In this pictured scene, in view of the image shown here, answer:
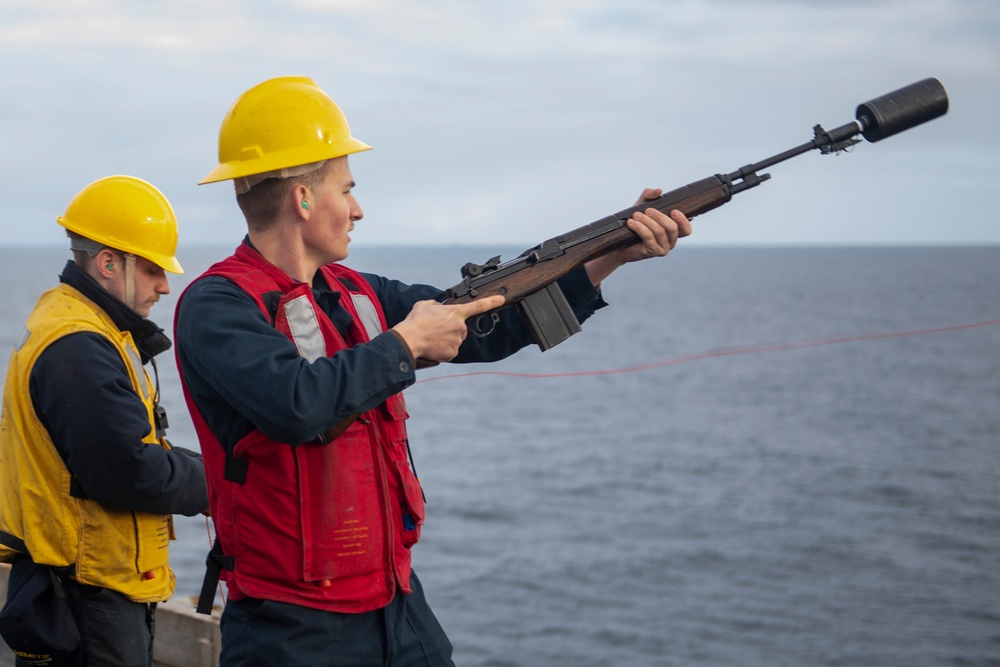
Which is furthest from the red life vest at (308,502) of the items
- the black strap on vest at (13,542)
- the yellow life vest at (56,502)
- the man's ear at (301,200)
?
the black strap on vest at (13,542)

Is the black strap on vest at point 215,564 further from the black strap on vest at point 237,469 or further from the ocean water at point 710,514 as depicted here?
the ocean water at point 710,514

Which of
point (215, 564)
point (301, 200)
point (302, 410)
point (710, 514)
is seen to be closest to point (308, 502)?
point (302, 410)

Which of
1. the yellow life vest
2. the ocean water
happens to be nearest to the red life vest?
the yellow life vest

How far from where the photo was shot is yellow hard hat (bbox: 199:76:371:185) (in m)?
3.25

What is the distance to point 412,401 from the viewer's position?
149 ft

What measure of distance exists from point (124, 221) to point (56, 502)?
114cm

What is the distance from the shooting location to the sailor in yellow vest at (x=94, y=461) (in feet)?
12.5

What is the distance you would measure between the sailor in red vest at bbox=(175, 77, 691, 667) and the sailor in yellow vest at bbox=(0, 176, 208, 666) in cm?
69

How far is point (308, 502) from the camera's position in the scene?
10.0ft

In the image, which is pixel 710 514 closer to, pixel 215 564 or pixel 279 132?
pixel 215 564

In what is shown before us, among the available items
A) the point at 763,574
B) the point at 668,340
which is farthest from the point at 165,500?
the point at 668,340

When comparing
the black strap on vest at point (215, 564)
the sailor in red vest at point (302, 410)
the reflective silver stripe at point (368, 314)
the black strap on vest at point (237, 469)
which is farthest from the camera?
the reflective silver stripe at point (368, 314)

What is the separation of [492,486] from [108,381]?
26.3 metres

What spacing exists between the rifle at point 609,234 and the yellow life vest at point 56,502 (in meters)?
1.42
